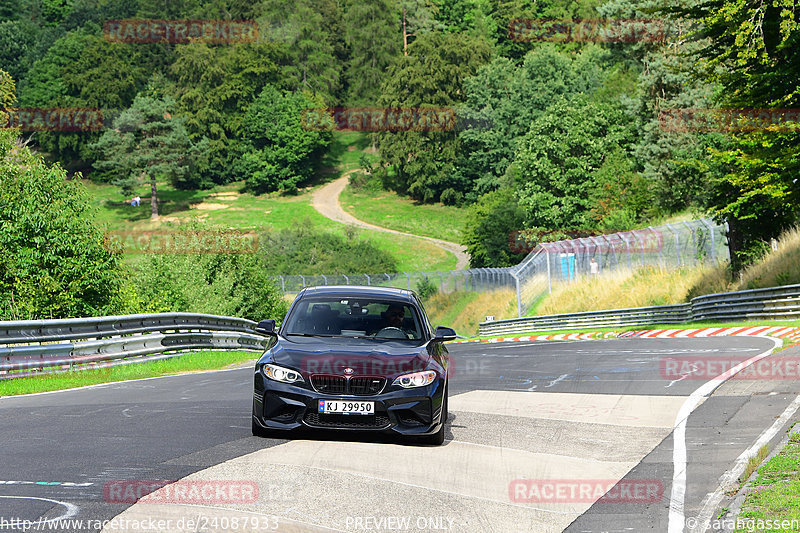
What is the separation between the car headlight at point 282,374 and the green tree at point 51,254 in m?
19.2

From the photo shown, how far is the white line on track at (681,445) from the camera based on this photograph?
663cm

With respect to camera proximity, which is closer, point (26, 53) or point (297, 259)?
point (297, 259)

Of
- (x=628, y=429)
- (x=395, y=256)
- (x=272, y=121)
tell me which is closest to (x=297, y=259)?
(x=395, y=256)

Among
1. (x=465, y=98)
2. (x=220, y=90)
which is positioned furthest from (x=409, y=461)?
(x=220, y=90)

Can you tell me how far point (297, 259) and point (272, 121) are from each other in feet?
146

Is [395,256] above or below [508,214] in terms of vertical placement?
below

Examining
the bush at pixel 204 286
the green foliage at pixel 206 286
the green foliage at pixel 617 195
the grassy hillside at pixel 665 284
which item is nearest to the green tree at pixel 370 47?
the green foliage at pixel 617 195

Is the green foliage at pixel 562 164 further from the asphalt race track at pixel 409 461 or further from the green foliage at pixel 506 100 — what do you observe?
the asphalt race track at pixel 409 461

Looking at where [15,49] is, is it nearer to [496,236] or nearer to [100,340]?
[496,236]

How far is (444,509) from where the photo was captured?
6.85 m

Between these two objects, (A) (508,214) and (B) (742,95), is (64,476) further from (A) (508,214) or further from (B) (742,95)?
(A) (508,214)

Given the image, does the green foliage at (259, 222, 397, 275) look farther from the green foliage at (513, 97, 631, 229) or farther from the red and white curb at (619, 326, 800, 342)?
the red and white curb at (619, 326, 800, 342)

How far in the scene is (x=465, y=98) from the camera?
118 m

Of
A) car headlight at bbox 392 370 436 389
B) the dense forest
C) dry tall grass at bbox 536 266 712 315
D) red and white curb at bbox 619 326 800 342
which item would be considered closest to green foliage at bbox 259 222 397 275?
the dense forest
